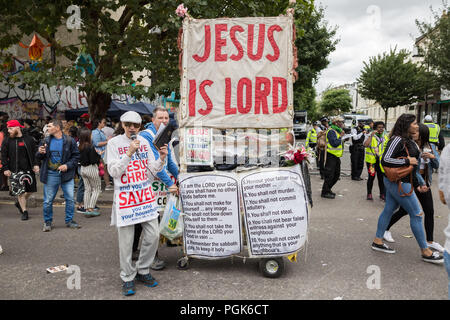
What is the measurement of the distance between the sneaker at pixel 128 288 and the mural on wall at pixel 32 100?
38.3ft

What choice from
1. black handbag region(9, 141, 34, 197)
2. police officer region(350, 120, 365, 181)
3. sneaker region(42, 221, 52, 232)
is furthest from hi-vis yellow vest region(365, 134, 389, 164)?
black handbag region(9, 141, 34, 197)

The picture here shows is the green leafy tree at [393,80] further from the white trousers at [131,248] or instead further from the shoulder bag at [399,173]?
the white trousers at [131,248]

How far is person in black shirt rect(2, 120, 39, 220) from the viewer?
678 cm

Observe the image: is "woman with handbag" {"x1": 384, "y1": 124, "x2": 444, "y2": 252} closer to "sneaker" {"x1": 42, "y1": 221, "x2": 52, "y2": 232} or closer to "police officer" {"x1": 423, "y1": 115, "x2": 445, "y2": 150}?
"police officer" {"x1": 423, "y1": 115, "x2": 445, "y2": 150}

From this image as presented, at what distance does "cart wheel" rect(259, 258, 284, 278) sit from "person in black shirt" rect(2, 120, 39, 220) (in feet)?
16.2

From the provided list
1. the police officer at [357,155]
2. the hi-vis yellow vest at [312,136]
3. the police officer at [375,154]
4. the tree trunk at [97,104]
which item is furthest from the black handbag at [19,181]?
the police officer at [357,155]

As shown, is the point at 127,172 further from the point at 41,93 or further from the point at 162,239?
the point at 41,93

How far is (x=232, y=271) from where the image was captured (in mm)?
4254

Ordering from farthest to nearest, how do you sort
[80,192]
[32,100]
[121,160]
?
1. [32,100]
2. [80,192]
3. [121,160]

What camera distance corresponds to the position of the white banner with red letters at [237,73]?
4238 mm

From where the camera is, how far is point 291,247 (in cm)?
400

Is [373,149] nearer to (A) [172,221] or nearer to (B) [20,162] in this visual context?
(A) [172,221]

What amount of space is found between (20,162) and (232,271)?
16.3 feet

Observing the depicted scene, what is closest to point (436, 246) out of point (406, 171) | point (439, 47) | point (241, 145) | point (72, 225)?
point (406, 171)
